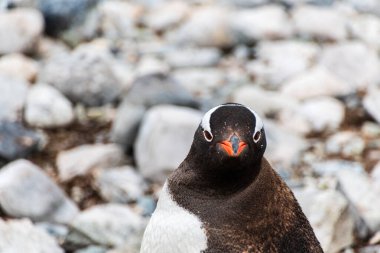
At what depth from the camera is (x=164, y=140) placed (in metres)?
8.04

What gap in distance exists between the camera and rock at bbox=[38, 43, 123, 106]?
9.77 metres

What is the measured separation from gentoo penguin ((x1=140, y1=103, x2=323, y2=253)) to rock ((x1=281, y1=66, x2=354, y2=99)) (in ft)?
18.0

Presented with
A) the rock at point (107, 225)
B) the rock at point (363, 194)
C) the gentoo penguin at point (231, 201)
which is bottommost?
the rock at point (107, 225)

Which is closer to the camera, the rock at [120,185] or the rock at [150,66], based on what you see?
the rock at [120,185]

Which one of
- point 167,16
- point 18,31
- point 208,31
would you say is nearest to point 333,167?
point 208,31

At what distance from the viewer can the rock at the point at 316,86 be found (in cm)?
995

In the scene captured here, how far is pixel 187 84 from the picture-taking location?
10.5 metres

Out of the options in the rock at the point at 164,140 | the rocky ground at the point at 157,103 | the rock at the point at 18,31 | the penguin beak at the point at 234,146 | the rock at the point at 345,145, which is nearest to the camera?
the penguin beak at the point at 234,146

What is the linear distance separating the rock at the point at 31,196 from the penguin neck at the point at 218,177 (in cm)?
312

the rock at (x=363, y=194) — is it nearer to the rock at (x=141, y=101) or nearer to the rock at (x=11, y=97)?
the rock at (x=141, y=101)

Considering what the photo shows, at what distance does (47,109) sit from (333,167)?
3124 mm

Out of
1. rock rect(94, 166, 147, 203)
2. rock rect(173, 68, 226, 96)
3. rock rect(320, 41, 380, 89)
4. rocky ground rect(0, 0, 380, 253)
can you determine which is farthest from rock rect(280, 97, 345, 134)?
rock rect(94, 166, 147, 203)

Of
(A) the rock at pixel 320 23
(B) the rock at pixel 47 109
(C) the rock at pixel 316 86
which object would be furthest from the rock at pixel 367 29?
(B) the rock at pixel 47 109

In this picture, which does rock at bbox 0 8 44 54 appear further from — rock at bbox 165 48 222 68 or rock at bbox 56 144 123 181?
rock at bbox 56 144 123 181
